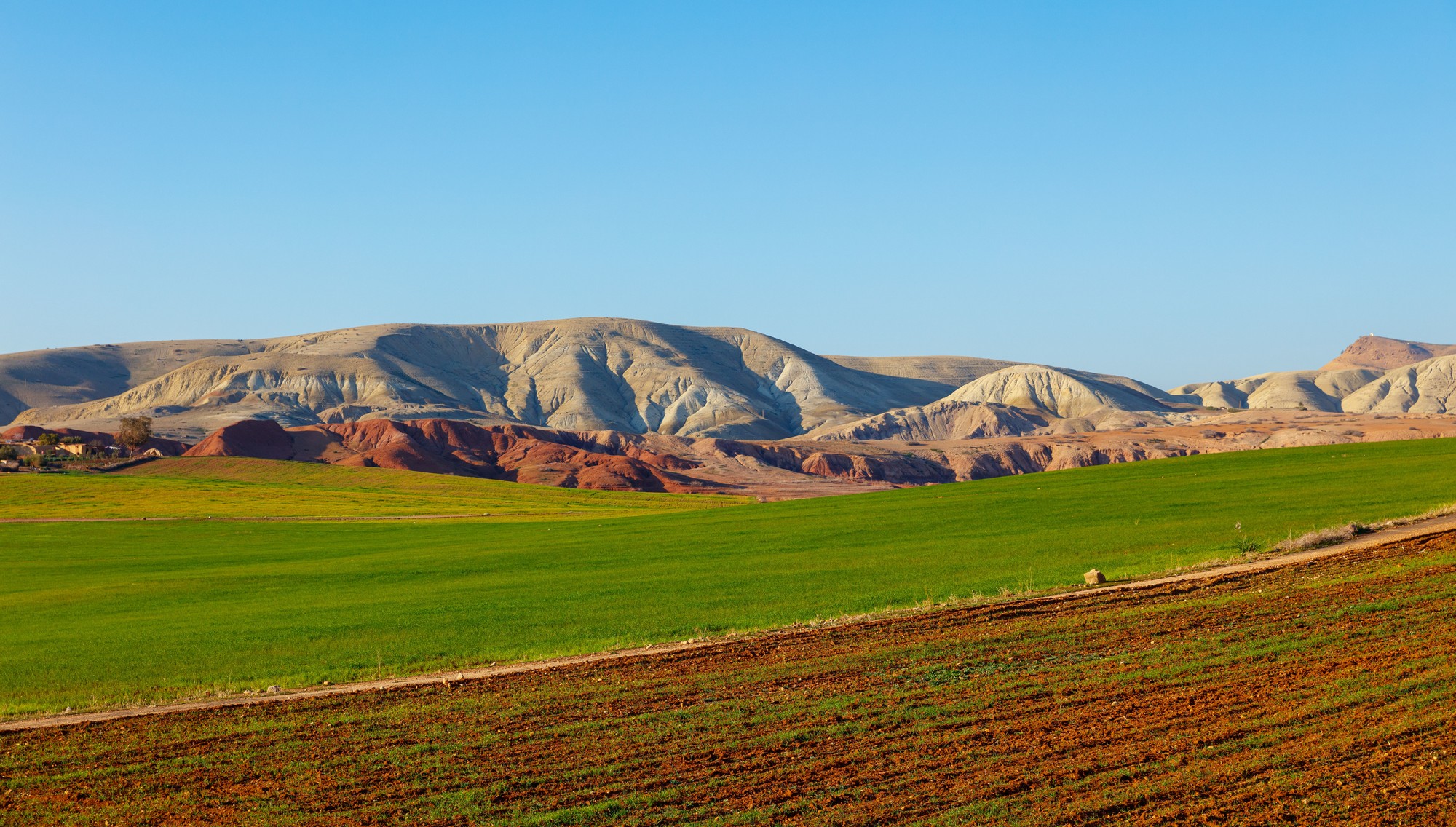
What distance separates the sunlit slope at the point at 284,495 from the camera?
83188mm

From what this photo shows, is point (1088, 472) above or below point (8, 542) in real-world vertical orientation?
above

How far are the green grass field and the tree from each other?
87626 mm

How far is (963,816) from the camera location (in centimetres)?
995

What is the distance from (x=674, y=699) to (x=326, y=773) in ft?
16.6

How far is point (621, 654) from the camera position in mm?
20531

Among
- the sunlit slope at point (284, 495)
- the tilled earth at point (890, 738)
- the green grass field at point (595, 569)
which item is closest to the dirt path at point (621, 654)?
the tilled earth at point (890, 738)

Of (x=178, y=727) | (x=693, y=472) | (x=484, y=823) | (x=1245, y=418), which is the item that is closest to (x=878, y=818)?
(x=484, y=823)

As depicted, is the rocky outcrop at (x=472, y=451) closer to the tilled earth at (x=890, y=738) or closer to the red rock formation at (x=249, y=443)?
the red rock formation at (x=249, y=443)

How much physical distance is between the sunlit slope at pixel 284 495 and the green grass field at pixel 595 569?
2018 centimetres

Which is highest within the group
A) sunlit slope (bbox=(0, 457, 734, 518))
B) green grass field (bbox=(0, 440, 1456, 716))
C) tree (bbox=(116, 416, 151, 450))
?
tree (bbox=(116, 416, 151, 450))

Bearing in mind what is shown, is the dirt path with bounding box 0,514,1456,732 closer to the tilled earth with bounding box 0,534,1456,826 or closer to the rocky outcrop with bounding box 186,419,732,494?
the tilled earth with bounding box 0,534,1456,826

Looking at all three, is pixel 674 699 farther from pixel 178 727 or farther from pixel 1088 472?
pixel 1088 472

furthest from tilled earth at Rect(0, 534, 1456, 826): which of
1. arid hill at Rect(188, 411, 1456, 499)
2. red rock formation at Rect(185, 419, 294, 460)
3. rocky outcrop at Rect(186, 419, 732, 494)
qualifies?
red rock formation at Rect(185, 419, 294, 460)

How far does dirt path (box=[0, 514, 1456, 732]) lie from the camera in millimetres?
17670
